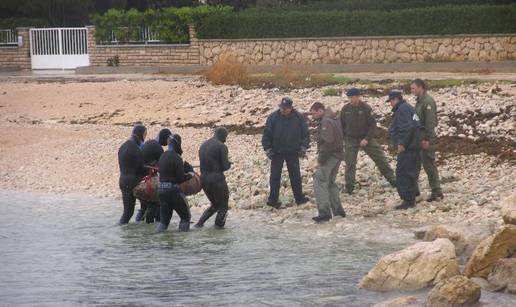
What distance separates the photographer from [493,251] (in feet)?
44.9

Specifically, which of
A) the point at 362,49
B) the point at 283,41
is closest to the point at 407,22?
the point at 362,49

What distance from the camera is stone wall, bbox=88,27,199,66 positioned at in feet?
135

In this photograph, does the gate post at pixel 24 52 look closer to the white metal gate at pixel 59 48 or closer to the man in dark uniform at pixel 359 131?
the white metal gate at pixel 59 48

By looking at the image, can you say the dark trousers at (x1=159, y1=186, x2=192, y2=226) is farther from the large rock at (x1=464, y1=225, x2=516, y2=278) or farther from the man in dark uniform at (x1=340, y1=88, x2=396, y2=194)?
the large rock at (x1=464, y1=225, x2=516, y2=278)

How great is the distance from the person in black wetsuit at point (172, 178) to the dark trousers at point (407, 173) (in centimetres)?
330

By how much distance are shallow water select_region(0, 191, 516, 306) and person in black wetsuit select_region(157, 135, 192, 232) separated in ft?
1.87

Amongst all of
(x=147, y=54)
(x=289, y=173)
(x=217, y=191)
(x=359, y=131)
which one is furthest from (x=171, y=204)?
(x=147, y=54)

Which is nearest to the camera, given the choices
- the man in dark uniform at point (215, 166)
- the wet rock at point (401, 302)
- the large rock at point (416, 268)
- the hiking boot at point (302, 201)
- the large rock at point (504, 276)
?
the wet rock at point (401, 302)

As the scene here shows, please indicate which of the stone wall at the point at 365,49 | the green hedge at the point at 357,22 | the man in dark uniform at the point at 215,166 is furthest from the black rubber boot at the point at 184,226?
the green hedge at the point at 357,22

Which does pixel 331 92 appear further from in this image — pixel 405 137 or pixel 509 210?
pixel 509 210

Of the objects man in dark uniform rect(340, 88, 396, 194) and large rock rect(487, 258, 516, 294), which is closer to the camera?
large rock rect(487, 258, 516, 294)

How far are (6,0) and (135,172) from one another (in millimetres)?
33748

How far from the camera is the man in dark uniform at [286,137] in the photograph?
18172mm

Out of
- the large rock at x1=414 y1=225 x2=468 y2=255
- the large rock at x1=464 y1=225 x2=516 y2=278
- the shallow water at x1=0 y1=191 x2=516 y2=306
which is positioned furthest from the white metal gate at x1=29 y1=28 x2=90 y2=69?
the large rock at x1=464 y1=225 x2=516 y2=278
